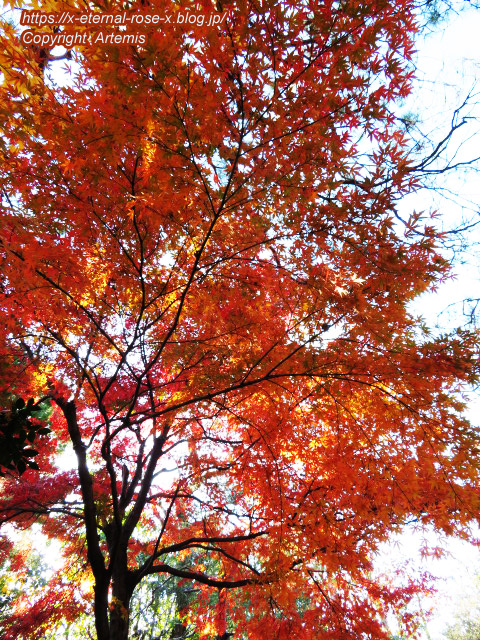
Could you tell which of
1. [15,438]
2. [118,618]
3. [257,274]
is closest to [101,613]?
[118,618]

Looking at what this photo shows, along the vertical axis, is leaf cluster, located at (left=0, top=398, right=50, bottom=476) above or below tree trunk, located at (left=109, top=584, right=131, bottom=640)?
above

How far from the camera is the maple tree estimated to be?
6.50 ft

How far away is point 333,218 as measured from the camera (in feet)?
8.74

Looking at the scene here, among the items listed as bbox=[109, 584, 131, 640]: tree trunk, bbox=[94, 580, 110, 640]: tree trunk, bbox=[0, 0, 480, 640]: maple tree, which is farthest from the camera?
bbox=[109, 584, 131, 640]: tree trunk

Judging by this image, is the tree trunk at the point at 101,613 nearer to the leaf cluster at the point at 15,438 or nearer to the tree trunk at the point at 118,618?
the tree trunk at the point at 118,618

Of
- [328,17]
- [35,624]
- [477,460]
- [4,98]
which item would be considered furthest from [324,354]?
[35,624]

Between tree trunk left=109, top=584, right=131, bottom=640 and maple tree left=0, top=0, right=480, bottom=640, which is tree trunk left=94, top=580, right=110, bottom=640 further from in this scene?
tree trunk left=109, top=584, right=131, bottom=640

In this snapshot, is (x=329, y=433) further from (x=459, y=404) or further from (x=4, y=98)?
(x=4, y=98)

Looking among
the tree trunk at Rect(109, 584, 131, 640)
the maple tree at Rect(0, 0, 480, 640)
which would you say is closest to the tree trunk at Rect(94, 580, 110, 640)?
the maple tree at Rect(0, 0, 480, 640)

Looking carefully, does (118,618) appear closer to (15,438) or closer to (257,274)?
(15,438)

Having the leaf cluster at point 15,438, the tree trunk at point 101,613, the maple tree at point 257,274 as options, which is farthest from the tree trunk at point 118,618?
the leaf cluster at point 15,438

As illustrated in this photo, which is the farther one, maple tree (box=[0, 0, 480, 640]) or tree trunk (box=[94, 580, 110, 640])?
tree trunk (box=[94, 580, 110, 640])

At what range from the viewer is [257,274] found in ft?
12.6

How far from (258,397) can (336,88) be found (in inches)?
119
